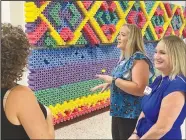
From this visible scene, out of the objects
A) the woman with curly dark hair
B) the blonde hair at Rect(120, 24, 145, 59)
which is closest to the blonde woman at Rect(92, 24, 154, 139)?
the blonde hair at Rect(120, 24, 145, 59)

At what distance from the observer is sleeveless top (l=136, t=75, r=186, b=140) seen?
159 centimetres

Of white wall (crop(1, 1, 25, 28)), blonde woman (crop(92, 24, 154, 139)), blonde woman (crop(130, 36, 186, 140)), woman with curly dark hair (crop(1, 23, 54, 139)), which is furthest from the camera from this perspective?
white wall (crop(1, 1, 25, 28))

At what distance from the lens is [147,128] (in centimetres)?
174

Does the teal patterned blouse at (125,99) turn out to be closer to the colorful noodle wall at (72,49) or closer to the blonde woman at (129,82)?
the blonde woman at (129,82)

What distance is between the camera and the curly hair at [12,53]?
109 cm

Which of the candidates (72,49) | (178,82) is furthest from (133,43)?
(72,49)

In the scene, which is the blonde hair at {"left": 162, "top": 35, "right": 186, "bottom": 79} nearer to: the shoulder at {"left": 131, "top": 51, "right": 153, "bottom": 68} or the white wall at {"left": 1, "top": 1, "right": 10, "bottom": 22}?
the shoulder at {"left": 131, "top": 51, "right": 153, "bottom": 68}

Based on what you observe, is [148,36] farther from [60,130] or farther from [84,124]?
[60,130]

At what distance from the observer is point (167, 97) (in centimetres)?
156

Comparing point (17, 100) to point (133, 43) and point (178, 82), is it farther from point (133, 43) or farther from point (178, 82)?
point (133, 43)

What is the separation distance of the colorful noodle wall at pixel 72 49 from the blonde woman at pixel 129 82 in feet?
5.58

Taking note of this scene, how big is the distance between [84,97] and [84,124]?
46 cm

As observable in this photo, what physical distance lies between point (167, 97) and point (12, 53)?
89 centimetres

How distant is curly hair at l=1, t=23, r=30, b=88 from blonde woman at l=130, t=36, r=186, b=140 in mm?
836
